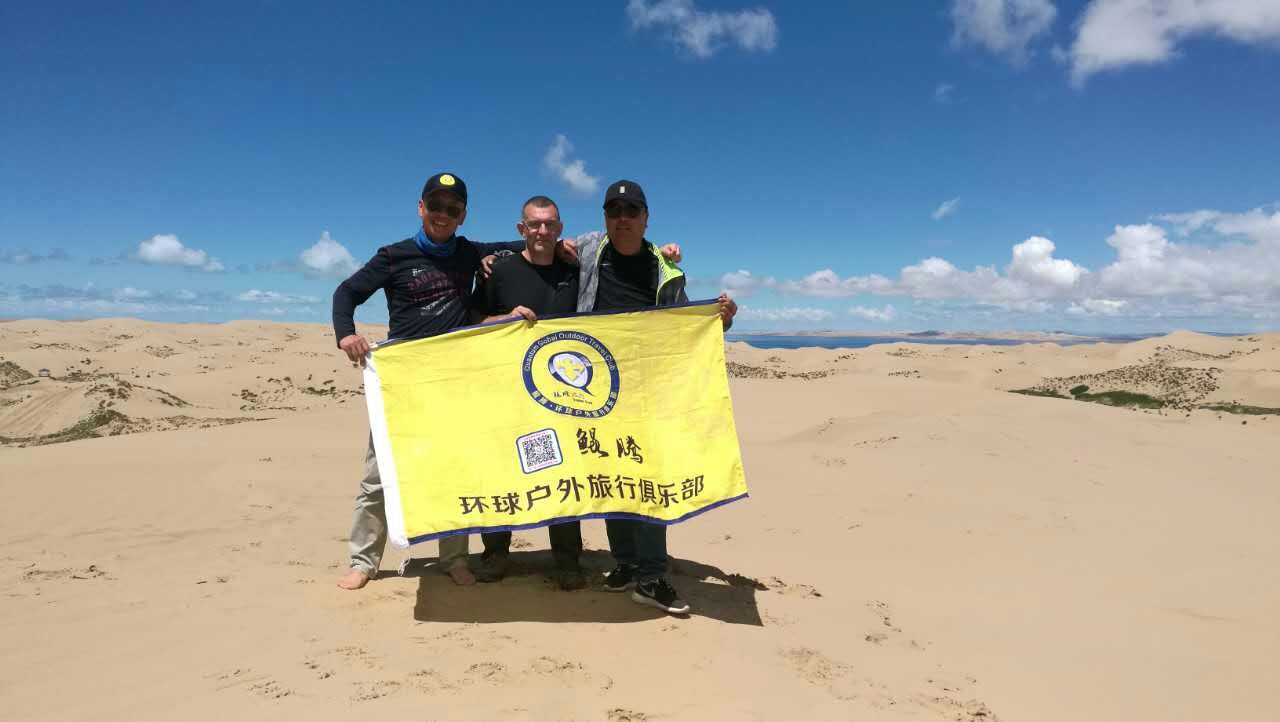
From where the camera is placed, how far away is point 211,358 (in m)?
23.6

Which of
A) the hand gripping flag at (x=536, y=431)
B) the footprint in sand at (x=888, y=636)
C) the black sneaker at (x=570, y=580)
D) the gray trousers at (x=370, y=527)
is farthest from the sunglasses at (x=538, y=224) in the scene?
the footprint in sand at (x=888, y=636)

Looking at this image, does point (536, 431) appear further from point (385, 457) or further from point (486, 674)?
point (486, 674)

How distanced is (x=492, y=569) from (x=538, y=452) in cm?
109

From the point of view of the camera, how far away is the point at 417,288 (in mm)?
4230

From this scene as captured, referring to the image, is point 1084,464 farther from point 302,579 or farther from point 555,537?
point 302,579

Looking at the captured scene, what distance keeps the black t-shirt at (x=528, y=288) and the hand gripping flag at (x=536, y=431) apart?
244mm

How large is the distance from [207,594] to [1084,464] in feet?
34.0

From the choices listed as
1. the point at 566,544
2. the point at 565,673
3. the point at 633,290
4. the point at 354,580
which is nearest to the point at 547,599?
the point at 566,544

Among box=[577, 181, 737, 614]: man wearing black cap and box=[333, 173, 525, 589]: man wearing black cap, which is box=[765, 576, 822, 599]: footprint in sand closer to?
box=[577, 181, 737, 614]: man wearing black cap

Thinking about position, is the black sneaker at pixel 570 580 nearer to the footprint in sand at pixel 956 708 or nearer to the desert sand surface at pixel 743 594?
the desert sand surface at pixel 743 594

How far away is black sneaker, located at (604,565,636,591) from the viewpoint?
4.28 metres

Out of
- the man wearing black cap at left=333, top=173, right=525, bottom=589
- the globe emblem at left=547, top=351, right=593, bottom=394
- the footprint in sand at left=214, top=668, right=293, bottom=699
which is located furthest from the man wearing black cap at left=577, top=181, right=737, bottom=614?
the footprint in sand at left=214, top=668, right=293, bottom=699

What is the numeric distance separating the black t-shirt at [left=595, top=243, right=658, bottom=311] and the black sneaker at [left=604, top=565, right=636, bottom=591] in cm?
178

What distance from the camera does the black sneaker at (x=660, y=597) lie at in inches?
155
